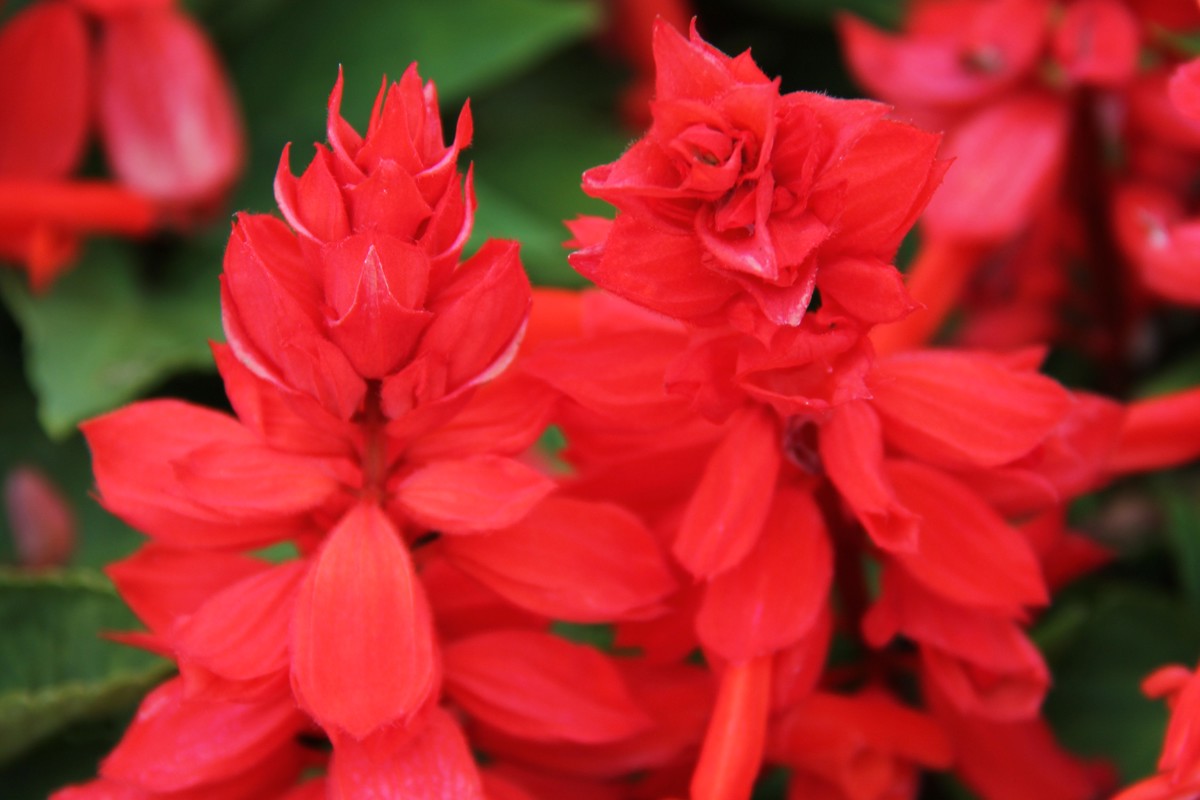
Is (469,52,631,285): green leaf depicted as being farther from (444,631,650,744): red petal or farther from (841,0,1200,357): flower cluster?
(444,631,650,744): red petal

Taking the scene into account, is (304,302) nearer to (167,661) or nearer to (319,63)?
(167,661)

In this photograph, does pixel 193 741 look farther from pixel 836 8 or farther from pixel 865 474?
pixel 836 8

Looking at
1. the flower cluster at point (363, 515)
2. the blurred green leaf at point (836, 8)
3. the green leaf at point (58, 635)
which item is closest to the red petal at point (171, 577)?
the flower cluster at point (363, 515)

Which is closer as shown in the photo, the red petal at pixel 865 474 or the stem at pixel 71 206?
the red petal at pixel 865 474

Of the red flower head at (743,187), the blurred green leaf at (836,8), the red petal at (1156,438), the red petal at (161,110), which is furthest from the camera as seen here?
the blurred green leaf at (836,8)

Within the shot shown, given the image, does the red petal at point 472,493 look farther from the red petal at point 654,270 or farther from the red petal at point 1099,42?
the red petal at point 1099,42

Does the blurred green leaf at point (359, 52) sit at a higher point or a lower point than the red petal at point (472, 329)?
lower

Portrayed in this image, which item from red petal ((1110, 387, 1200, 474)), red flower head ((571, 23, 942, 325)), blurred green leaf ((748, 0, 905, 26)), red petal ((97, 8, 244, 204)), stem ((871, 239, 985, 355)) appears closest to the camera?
red flower head ((571, 23, 942, 325))

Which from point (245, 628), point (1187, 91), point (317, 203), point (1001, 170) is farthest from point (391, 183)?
point (1001, 170)

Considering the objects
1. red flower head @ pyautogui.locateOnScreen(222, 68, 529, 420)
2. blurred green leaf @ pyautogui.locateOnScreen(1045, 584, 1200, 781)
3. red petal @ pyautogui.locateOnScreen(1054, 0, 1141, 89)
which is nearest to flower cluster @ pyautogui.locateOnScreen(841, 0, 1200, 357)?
red petal @ pyautogui.locateOnScreen(1054, 0, 1141, 89)
